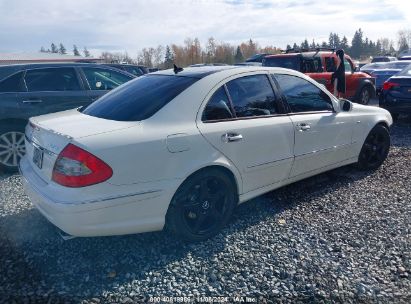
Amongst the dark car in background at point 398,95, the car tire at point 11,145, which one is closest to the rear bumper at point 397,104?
the dark car in background at point 398,95

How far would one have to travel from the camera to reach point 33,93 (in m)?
5.21

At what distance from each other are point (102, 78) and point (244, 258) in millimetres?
4174

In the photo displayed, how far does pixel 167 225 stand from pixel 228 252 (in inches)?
23.3

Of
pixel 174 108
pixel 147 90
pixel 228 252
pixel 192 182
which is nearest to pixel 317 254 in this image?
pixel 228 252

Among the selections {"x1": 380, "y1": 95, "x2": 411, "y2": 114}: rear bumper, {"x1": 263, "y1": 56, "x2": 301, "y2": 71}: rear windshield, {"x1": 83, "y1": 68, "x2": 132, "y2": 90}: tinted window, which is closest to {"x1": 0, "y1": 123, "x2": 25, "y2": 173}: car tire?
{"x1": 83, "y1": 68, "x2": 132, "y2": 90}: tinted window

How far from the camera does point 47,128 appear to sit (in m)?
3.08

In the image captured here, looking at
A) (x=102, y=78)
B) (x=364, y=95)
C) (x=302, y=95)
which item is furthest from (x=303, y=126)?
(x=364, y=95)

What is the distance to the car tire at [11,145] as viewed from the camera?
5039 millimetres

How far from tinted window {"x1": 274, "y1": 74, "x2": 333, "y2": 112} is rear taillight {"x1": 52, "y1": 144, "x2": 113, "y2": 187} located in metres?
2.22

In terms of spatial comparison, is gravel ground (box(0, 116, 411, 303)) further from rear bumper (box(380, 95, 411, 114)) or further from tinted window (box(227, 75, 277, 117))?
rear bumper (box(380, 95, 411, 114))

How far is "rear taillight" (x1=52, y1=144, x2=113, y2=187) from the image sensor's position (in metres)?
2.64

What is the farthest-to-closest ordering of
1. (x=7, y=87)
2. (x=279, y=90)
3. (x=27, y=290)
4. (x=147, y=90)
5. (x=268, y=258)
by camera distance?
(x=7, y=87) < (x=279, y=90) < (x=147, y=90) < (x=268, y=258) < (x=27, y=290)

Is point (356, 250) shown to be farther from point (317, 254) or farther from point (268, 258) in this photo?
point (268, 258)

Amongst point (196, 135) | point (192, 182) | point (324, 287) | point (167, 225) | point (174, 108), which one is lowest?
point (324, 287)
